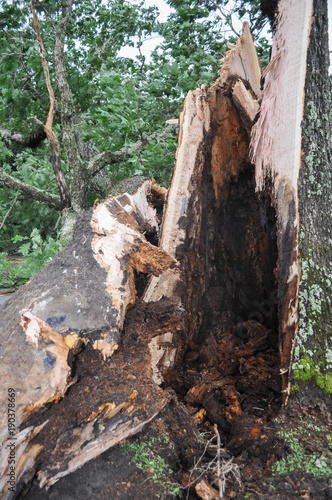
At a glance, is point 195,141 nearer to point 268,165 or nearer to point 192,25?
point 268,165

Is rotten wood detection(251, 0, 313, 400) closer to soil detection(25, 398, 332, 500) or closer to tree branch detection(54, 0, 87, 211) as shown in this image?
soil detection(25, 398, 332, 500)

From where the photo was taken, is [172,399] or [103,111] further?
[103,111]

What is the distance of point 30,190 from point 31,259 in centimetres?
189

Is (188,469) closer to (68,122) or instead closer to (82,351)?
(82,351)

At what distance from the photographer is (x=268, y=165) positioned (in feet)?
5.54

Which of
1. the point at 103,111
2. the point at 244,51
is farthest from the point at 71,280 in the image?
the point at 103,111

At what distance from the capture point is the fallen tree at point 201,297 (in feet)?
3.90

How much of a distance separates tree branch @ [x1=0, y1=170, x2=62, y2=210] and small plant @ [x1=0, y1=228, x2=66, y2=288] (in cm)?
137

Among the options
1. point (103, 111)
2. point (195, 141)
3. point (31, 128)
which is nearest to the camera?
point (195, 141)

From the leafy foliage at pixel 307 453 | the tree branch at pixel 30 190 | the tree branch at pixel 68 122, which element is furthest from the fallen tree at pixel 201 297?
the tree branch at pixel 30 190

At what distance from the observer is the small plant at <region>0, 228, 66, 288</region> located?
11.6 ft

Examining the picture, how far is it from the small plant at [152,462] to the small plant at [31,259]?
8.04 ft

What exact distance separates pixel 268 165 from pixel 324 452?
1291mm

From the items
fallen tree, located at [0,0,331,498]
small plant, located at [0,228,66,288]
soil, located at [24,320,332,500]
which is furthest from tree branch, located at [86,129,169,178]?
soil, located at [24,320,332,500]
